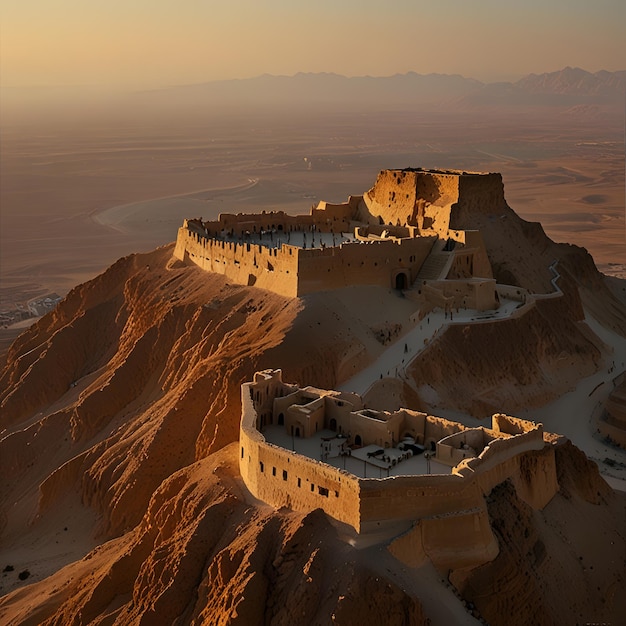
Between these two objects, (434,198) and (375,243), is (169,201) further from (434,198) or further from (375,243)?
(375,243)

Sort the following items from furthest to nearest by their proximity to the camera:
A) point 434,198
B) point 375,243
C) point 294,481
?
point 434,198 → point 375,243 → point 294,481

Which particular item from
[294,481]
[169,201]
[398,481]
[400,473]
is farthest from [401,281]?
[169,201]

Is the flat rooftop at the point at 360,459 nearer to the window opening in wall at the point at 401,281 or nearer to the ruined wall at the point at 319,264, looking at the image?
the ruined wall at the point at 319,264

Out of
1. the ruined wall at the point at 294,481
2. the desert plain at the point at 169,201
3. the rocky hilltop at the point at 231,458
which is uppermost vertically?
the ruined wall at the point at 294,481

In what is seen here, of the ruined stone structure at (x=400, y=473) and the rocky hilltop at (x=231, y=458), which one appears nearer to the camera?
the rocky hilltop at (x=231, y=458)

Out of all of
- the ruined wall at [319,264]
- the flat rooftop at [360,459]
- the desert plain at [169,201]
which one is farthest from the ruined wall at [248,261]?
the desert plain at [169,201]

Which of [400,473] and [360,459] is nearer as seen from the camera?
[400,473]

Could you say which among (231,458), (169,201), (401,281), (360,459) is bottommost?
(169,201)
